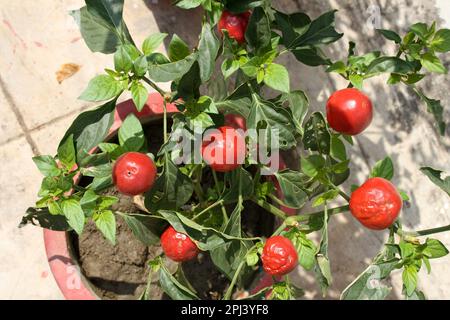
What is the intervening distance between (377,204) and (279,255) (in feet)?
0.64

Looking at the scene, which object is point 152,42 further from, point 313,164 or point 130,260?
point 130,260

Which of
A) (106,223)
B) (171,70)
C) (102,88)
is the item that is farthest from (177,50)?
(106,223)

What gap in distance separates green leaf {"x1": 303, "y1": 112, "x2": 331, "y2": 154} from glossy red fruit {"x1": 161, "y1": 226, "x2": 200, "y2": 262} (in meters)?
0.31

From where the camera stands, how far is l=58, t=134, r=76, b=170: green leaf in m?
1.01

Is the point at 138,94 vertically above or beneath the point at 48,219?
above

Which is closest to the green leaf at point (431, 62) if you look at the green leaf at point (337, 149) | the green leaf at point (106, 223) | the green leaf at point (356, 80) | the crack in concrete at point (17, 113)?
the green leaf at point (356, 80)

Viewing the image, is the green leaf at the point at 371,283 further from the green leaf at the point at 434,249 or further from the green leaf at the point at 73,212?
the green leaf at the point at 73,212

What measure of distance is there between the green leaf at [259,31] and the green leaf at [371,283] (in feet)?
1.46

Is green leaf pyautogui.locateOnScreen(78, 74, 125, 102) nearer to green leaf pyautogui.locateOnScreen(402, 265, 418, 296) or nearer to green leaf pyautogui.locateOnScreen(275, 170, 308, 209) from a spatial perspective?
green leaf pyautogui.locateOnScreen(275, 170, 308, 209)

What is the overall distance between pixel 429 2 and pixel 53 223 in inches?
55.7

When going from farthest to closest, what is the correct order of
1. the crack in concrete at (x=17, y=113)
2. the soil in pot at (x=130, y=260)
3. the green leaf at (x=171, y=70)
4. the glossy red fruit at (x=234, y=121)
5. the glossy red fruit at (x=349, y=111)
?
the crack in concrete at (x=17, y=113), the soil in pot at (x=130, y=260), the glossy red fruit at (x=234, y=121), the glossy red fruit at (x=349, y=111), the green leaf at (x=171, y=70)

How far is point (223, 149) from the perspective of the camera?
1.01 metres

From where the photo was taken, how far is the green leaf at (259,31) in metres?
0.99
